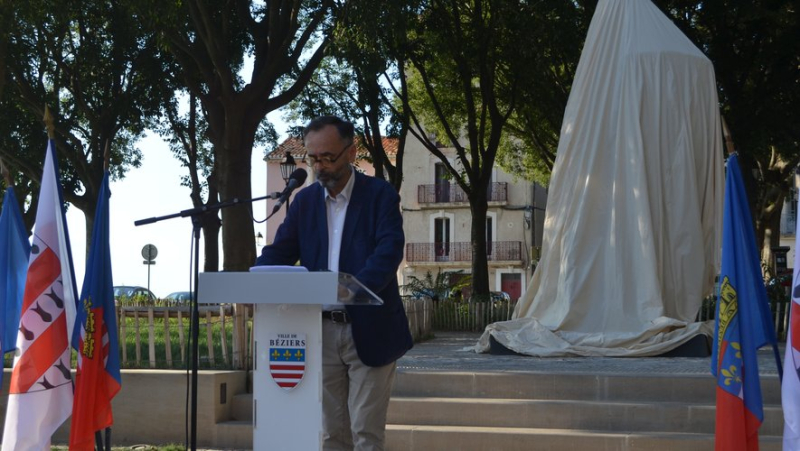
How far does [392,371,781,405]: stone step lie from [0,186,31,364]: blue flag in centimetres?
342

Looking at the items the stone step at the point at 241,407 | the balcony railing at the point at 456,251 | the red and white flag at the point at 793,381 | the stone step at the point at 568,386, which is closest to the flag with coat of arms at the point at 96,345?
the stone step at the point at 241,407

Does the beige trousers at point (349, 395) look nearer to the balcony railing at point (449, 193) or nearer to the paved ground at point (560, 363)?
the paved ground at point (560, 363)

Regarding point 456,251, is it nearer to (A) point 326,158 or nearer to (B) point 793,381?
(B) point 793,381

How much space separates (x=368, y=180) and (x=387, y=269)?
599mm

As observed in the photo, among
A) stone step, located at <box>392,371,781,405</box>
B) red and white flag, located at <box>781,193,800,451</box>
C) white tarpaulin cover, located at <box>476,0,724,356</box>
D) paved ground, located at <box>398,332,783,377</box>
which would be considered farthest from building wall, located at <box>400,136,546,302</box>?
red and white flag, located at <box>781,193,800,451</box>

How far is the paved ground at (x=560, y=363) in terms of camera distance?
9891mm

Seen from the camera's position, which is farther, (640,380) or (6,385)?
(6,385)

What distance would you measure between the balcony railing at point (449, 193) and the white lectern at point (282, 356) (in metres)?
49.2

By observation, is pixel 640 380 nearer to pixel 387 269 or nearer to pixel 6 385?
pixel 387 269

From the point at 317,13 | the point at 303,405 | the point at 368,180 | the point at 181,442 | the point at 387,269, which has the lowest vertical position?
the point at 181,442

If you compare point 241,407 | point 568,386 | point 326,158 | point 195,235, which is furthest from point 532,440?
point 326,158

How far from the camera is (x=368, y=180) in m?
5.13

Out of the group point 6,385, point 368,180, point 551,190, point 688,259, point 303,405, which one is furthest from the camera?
point 551,190

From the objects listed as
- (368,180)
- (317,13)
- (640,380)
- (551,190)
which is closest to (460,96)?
(317,13)
